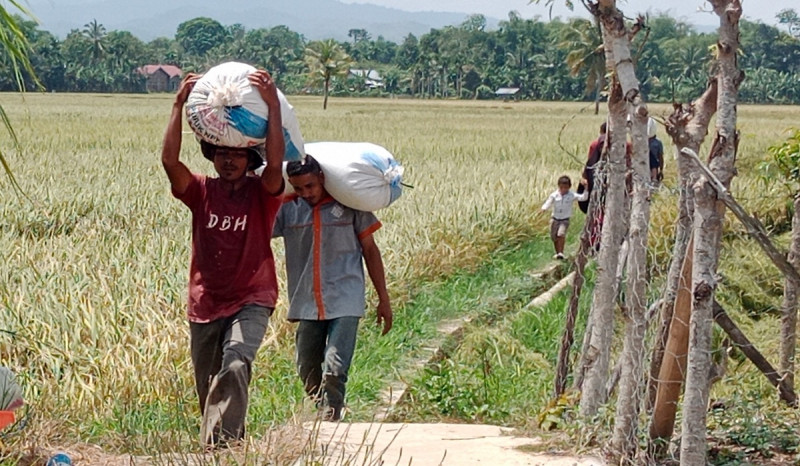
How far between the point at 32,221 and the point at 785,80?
68728mm

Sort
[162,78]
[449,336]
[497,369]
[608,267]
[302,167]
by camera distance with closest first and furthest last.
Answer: [608,267] → [302,167] → [497,369] → [449,336] → [162,78]

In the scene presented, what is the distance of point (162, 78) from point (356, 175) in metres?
98.9

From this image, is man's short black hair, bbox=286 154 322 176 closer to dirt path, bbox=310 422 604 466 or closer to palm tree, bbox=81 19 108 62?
dirt path, bbox=310 422 604 466

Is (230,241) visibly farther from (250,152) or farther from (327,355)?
(327,355)

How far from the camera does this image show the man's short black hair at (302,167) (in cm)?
504

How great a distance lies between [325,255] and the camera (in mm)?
5211

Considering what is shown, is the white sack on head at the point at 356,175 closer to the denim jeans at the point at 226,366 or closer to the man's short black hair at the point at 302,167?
the man's short black hair at the point at 302,167

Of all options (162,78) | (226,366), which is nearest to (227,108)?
(226,366)

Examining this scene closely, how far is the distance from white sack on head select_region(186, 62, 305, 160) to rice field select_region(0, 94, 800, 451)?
3.28 feet

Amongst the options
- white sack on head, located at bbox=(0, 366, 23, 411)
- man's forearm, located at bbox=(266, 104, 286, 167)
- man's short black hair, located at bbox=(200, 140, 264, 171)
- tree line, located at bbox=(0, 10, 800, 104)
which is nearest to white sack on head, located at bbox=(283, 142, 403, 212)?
man's short black hair, located at bbox=(200, 140, 264, 171)

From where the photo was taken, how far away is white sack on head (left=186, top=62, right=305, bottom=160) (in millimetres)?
4227

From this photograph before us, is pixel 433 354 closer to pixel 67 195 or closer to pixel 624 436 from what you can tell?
pixel 624 436

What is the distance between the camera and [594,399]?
15.5 ft

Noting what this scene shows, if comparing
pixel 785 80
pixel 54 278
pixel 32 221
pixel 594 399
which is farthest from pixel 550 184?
pixel 785 80
